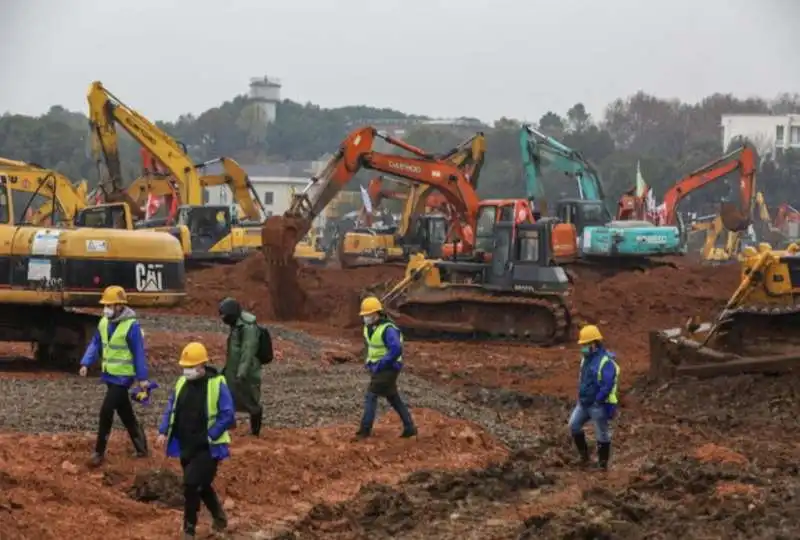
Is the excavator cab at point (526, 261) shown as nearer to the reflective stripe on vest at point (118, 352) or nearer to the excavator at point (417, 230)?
the excavator at point (417, 230)

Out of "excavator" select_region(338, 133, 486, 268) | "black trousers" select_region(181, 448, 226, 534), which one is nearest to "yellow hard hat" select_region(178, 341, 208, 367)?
"black trousers" select_region(181, 448, 226, 534)

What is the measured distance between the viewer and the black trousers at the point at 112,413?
42.0ft

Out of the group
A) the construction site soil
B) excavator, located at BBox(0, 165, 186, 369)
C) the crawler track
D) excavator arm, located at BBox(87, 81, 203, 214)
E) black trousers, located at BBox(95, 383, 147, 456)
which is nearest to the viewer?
the construction site soil

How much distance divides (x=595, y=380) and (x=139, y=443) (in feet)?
14.0

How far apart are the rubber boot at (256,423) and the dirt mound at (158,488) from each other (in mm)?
2048

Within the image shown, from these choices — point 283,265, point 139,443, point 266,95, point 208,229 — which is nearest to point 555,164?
point 208,229

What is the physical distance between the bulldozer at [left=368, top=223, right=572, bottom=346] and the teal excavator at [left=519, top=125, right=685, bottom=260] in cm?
801

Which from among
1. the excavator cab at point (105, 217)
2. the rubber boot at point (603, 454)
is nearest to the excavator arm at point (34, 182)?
the excavator cab at point (105, 217)

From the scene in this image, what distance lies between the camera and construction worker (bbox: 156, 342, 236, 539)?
34.9 feet

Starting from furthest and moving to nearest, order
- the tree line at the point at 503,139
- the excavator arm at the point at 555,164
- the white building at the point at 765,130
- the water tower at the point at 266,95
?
1. the water tower at the point at 266,95
2. the white building at the point at 765,130
3. the tree line at the point at 503,139
4. the excavator arm at the point at 555,164

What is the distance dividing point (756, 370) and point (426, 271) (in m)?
8.87

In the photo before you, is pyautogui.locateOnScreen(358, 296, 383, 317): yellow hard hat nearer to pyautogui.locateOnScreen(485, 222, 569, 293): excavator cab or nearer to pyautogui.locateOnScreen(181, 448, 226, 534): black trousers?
pyautogui.locateOnScreen(181, 448, 226, 534): black trousers

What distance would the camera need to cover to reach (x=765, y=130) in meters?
105

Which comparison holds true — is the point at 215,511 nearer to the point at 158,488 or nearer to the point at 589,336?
the point at 158,488
